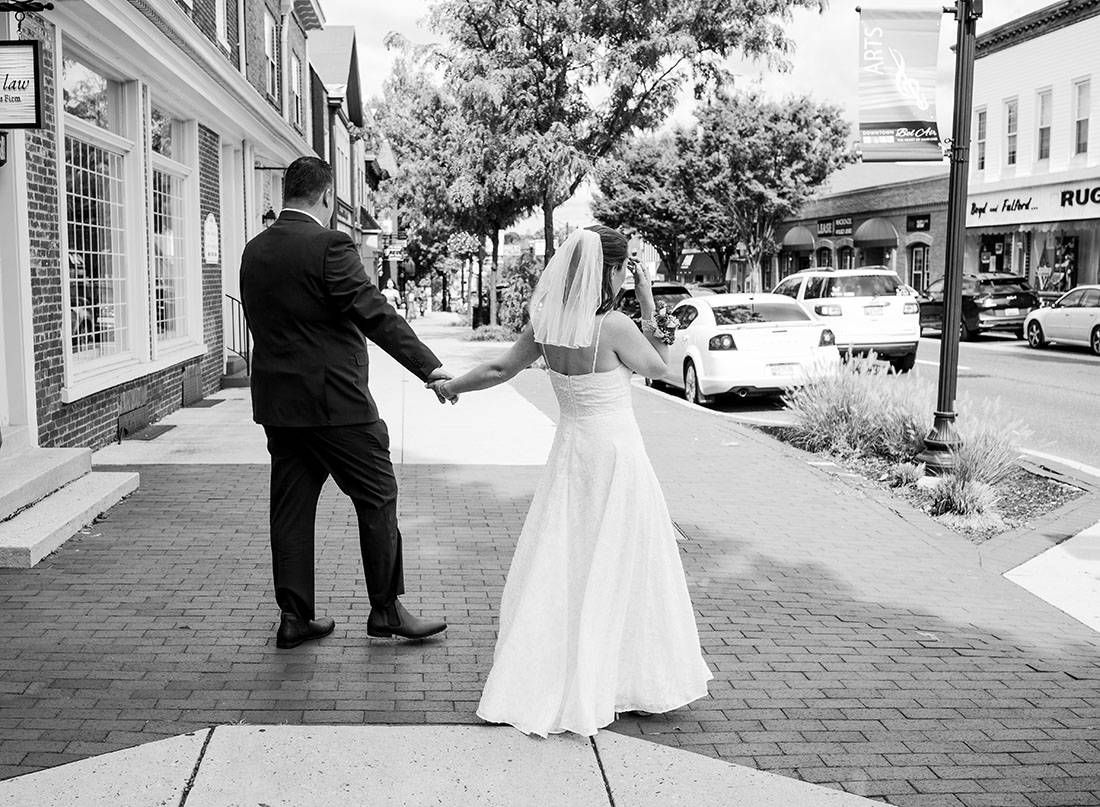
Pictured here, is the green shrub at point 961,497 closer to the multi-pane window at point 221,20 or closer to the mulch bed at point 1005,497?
the mulch bed at point 1005,497

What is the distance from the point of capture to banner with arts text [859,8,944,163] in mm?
9992

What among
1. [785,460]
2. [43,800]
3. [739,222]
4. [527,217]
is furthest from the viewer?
[739,222]

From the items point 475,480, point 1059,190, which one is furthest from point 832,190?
point 475,480

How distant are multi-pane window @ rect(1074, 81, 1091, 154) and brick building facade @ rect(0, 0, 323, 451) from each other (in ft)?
76.0

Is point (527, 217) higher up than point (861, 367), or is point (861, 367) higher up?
point (527, 217)

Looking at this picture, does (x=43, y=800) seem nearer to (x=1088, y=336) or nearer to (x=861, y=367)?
(x=861, y=367)

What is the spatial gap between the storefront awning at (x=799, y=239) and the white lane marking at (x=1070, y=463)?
1606 inches

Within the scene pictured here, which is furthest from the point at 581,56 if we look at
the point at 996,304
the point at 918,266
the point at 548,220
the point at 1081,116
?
the point at 918,266

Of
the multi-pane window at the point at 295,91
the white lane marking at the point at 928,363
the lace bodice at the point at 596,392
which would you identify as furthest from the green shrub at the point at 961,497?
the multi-pane window at the point at 295,91

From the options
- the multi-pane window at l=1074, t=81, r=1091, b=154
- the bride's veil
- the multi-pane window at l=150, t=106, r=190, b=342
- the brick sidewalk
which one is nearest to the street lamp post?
the brick sidewalk

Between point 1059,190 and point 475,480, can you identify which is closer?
point 475,480

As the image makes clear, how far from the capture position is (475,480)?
9.20 meters

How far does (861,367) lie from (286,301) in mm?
7952

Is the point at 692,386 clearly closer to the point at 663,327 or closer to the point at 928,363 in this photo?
the point at 928,363
